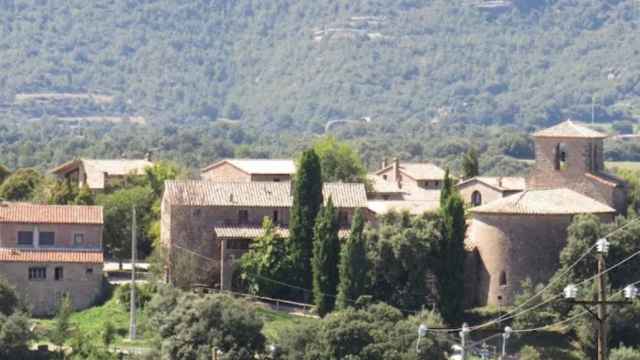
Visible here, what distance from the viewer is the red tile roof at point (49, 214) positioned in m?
86.4

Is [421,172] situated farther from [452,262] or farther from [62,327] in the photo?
[62,327]

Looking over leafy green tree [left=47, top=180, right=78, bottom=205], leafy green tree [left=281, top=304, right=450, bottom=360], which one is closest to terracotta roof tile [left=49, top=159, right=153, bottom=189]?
leafy green tree [left=47, top=180, right=78, bottom=205]

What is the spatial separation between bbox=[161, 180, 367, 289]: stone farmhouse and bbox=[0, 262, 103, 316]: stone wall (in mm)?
3264

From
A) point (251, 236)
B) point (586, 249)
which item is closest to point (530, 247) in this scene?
point (586, 249)

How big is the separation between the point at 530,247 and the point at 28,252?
64.1 feet

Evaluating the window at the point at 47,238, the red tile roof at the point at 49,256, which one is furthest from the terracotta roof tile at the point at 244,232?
the window at the point at 47,238

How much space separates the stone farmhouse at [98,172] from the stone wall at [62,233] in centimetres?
1886

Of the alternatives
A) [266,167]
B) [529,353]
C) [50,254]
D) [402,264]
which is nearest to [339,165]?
[266,167]

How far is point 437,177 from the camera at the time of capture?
408ft

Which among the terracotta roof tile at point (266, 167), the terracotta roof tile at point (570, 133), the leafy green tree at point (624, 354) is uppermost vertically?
the terracotta roof tile at point (570, 133)

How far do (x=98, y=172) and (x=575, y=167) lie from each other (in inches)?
1165

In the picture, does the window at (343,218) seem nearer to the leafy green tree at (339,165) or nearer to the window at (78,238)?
the window at (78,238)

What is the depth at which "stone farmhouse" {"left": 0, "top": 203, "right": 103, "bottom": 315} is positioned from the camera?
8544 centimetres

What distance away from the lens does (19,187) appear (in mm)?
104000
